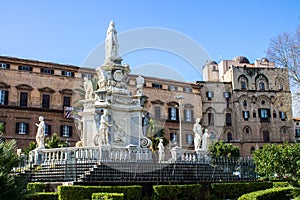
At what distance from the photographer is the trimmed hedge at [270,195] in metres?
14.4

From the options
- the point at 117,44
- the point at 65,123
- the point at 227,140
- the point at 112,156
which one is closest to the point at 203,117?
the point at 227,140

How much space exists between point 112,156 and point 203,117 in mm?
42577

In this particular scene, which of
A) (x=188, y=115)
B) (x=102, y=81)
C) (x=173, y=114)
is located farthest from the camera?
(x=188, y=115)

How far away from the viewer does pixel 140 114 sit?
77.6 feet

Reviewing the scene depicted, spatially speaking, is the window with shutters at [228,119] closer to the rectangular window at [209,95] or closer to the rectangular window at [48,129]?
the rectangular window at [209,95]

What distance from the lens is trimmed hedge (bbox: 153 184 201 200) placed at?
16.2m

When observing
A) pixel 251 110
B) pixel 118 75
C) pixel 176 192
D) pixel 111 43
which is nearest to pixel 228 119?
pixel 251 110

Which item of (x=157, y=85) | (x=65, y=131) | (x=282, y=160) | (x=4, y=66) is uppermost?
(x=4, y=66)

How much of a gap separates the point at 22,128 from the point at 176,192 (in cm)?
3443

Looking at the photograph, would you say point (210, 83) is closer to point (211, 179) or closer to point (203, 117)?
point (203, 117)

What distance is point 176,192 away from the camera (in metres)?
16.6

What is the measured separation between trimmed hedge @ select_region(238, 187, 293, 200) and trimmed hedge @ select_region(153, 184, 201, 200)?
9.47ft

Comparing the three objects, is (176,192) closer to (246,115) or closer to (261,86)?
(246,115)

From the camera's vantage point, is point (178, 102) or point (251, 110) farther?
point (251, 110)
